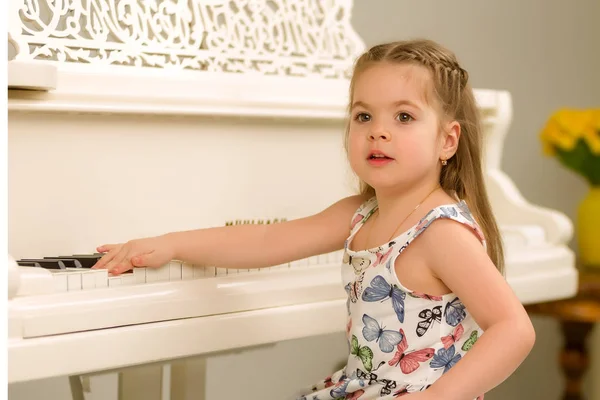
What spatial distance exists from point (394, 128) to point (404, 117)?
0.09 feet

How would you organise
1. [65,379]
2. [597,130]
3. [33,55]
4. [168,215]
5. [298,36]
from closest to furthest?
[33,55], [168,215], [298,36], [65,379], [597,130]

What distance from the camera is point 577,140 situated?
8.52ft

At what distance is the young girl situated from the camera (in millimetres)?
1260

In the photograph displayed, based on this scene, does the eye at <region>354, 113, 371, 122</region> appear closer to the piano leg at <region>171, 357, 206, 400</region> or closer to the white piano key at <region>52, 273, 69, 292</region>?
the white piano key at <region>52, 273, 69, 292</region>

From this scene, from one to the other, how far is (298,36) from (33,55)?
0.56 meters

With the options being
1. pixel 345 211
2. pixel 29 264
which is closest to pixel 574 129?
pixel 345 211

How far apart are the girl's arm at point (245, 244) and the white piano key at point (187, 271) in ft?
0.06

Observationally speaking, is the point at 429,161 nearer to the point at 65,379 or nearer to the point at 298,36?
the point at 298,36

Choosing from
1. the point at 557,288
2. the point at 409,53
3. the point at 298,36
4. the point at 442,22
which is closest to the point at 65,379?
the point at 298,36

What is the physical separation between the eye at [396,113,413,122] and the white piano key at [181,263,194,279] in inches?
14.6

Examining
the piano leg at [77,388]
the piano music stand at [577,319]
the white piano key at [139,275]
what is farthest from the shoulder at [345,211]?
the piano music stand at [577,319]

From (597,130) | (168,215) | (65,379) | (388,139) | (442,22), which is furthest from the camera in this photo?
(442,22)

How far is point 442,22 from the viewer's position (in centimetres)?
284

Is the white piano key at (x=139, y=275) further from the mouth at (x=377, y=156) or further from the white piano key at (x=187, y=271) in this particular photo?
the mouth at (x=377, y=156)
